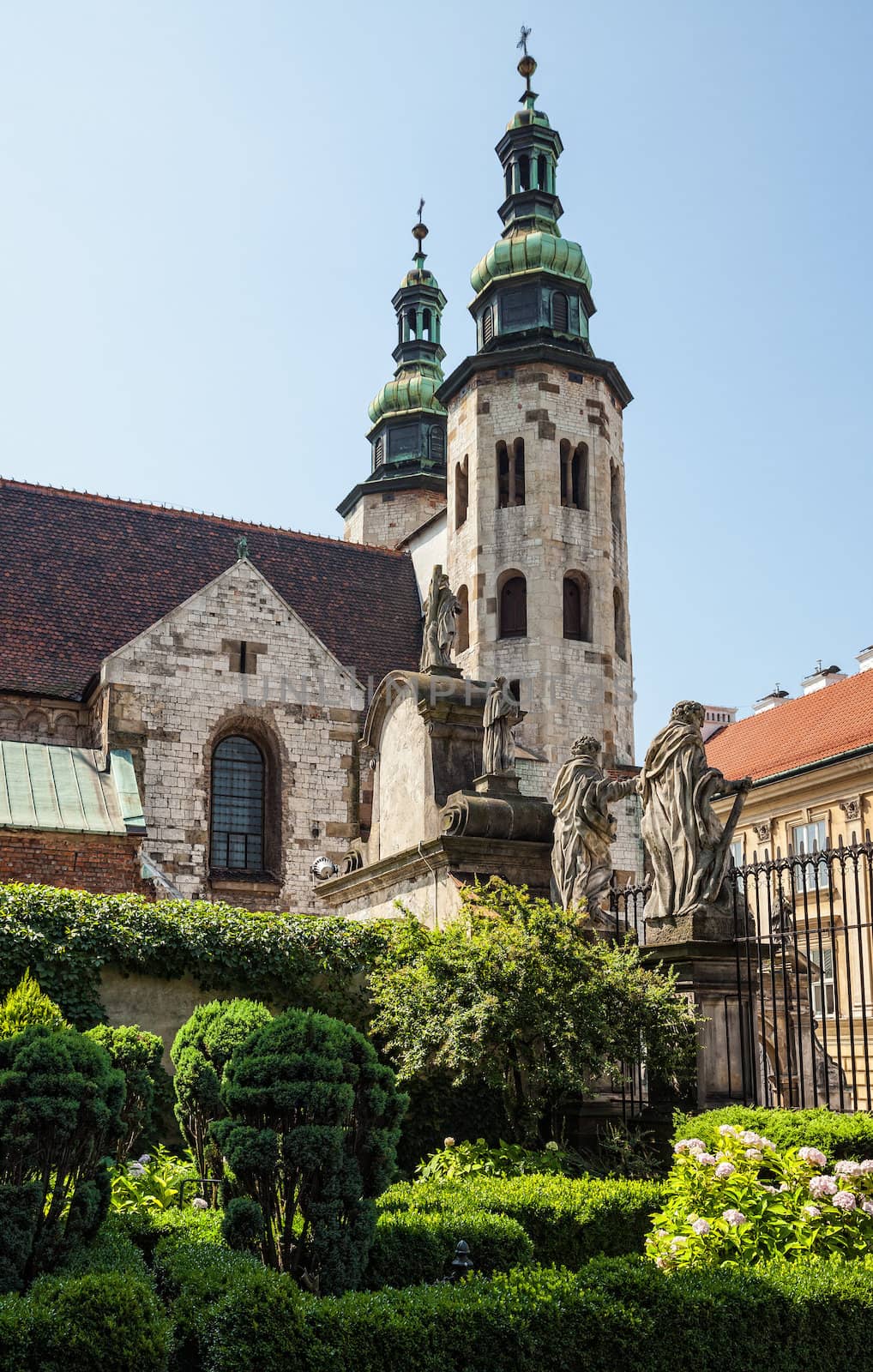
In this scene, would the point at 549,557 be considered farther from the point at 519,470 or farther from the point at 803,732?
the point at 803,732

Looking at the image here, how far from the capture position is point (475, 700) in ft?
49.1

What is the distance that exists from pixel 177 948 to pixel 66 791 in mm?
9060

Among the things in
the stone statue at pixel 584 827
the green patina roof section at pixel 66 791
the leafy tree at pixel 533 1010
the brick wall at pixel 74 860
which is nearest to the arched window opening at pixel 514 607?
the green patina roof section at pixel 66 791

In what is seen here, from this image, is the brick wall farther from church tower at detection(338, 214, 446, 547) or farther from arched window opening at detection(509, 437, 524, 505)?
church tower at detection(338, 214, 446, 547)

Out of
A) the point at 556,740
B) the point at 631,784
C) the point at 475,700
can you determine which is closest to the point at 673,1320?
the point at 631,784

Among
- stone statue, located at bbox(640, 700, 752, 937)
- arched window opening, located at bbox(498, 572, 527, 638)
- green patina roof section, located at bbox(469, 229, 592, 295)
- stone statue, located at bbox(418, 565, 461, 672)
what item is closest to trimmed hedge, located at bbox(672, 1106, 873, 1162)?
stone statue, located at bbox(640, 700, 752, 937)

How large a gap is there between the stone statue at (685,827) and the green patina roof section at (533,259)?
25992 millimetres

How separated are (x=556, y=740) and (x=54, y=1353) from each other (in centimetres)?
2614

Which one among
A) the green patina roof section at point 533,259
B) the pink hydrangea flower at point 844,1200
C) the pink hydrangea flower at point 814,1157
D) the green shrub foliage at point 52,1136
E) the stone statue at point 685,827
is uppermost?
the green patina roof section at point 533,259

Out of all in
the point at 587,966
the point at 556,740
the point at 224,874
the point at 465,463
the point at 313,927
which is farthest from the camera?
the point at 465,463

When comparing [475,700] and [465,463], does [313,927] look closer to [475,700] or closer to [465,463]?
[475,700]

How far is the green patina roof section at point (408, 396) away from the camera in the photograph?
46500 millimetres

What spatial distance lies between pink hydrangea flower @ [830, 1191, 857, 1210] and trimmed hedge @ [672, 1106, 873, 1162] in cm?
112

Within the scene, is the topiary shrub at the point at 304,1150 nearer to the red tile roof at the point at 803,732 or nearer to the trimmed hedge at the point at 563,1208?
the trimmed hedge at the point at 563,1208
